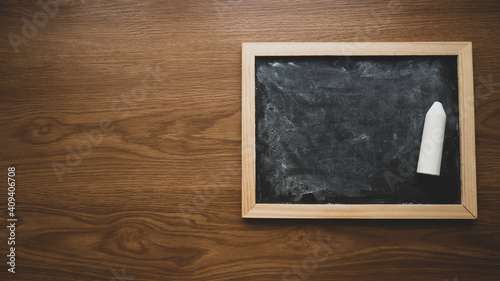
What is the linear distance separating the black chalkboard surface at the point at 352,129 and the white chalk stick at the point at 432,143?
3 centimetres

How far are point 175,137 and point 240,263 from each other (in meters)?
0.65

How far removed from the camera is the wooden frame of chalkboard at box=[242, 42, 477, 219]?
140cm

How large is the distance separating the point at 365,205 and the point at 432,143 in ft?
1.29

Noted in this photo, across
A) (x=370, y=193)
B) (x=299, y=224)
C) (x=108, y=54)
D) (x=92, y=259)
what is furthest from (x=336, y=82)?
(x=92, y=259)

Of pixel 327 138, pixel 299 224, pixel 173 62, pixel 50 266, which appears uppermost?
pixel 173 62

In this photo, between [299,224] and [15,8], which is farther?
[15,8]

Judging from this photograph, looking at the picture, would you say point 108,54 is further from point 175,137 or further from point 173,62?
point 175,137

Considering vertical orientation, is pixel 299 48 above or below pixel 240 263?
above

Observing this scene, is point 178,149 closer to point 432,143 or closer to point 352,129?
point 352,129

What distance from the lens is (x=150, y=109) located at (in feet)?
4.92

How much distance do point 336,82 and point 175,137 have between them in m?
0.78

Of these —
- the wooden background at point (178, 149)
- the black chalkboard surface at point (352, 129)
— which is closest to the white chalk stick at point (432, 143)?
the black chalkboard surface at point (352, 129)

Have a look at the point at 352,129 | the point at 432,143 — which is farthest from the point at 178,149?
the point at 432,143

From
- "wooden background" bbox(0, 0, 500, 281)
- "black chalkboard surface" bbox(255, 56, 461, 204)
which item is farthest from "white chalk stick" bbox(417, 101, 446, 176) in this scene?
"wooden background" bbox(0, 0, 500, 281)
